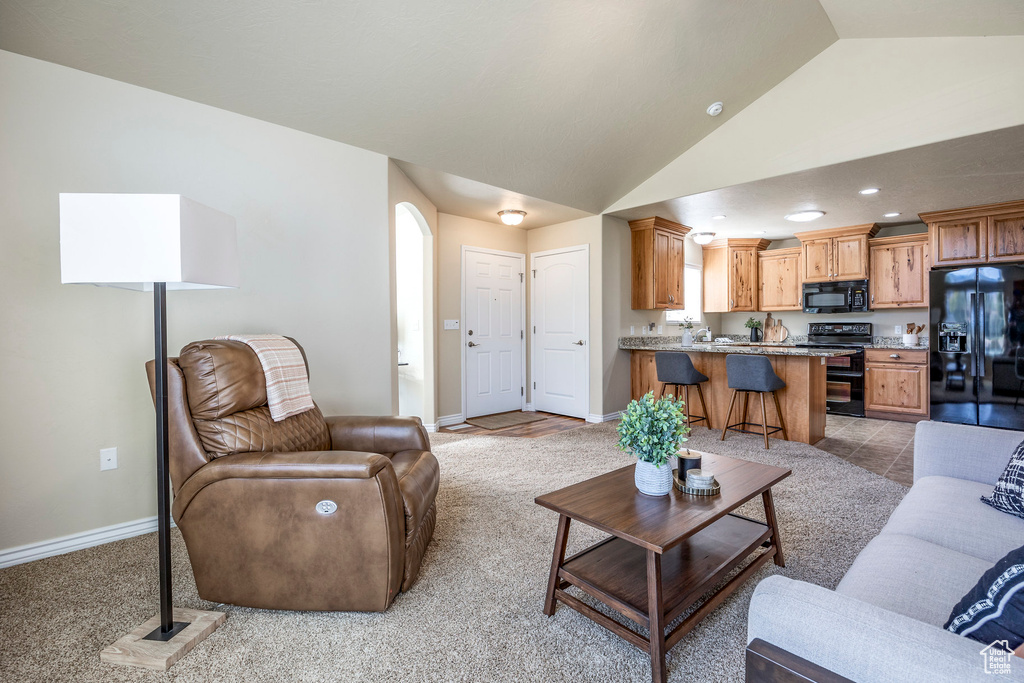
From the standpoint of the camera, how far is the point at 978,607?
Answer: 0.79m

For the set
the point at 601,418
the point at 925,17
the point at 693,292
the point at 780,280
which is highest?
the point at 925,17

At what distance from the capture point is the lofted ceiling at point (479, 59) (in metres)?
2.20

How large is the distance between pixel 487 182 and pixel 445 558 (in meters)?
3.02

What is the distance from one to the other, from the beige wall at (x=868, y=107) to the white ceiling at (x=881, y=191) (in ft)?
0.34

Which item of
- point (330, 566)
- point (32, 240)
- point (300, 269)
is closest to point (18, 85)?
point (32, 240)

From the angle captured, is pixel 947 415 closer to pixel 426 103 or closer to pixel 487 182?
pixel 487 182

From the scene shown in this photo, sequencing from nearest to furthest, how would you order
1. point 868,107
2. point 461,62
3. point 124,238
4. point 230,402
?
point 124,238 → point 230,402 → point 461,62 → point 868,107

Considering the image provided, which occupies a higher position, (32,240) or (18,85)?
(18,85)

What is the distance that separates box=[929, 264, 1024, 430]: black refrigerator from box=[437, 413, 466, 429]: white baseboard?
502 cm

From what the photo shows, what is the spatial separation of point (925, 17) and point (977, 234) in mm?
2896

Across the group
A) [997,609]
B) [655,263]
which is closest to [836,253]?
[655,263]

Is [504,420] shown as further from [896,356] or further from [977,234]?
[977,234]

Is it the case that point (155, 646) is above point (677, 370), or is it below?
below

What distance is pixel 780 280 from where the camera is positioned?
21.3ft
